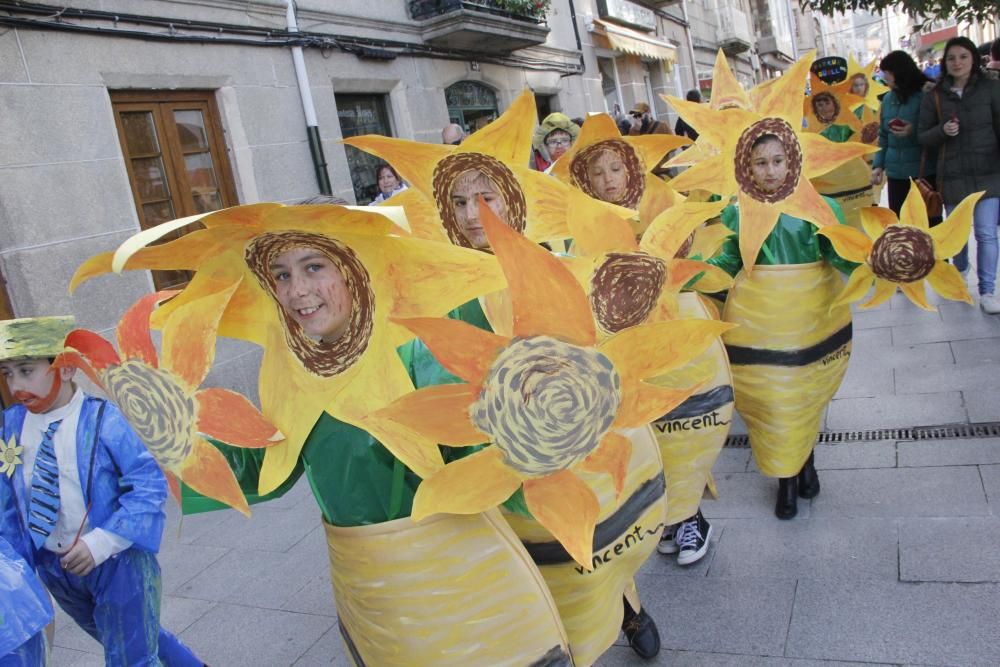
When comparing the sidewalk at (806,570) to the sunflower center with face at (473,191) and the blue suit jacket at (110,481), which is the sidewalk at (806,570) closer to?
the blue suit jacket at (110,481)

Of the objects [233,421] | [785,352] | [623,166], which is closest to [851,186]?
[785,352]

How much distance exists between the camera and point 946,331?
5.45 metres

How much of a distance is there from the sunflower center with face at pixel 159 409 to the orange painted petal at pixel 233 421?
1.3 inches

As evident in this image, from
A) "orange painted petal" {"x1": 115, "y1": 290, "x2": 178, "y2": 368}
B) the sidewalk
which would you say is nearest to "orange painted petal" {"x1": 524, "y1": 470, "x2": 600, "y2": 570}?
"orange painted petal" {"x1": 115, "y1": 290, "x2": 178, "y2": 368}

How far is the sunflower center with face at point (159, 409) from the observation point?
1.58 meters

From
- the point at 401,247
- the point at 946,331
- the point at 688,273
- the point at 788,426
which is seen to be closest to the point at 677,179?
the point at 688,273

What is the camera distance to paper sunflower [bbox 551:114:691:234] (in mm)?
2863

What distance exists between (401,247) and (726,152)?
181cm

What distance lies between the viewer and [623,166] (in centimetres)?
291

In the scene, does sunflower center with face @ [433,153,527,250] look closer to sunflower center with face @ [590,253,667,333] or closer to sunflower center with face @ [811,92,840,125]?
sunflower center with face @ [590,253,667,333]

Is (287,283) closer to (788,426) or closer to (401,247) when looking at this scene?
(401,247)

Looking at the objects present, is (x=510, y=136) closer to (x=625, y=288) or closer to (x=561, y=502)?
(x=625, y=288)

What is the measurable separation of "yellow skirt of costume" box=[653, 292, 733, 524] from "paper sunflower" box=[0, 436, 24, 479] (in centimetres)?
196

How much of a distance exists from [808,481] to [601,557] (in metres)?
1.79
